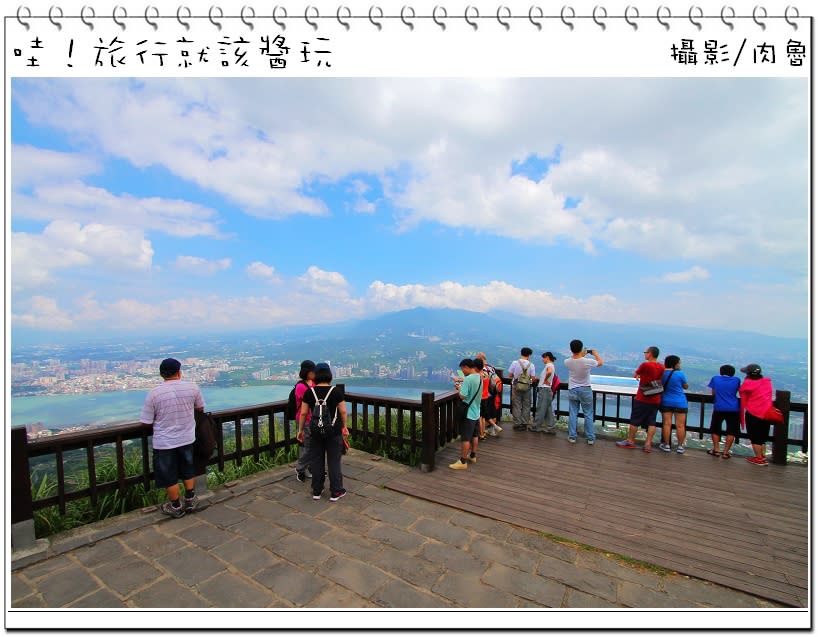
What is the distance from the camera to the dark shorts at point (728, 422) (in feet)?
19.1

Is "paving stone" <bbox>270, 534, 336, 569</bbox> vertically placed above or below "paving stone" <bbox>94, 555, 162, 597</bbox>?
below

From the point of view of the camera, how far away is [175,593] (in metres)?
2.74

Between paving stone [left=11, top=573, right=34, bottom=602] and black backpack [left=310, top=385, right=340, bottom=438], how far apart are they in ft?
A: 8.47

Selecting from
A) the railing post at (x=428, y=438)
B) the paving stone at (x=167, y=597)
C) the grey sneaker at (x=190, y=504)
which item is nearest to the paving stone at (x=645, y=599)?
the railing post at (x=428, y=438)

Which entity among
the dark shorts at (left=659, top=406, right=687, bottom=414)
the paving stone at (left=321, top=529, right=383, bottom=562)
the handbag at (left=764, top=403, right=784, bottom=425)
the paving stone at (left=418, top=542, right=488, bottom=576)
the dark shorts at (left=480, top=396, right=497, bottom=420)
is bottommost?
the paving stone at (left=321, top=529, right=383, bottom=562)

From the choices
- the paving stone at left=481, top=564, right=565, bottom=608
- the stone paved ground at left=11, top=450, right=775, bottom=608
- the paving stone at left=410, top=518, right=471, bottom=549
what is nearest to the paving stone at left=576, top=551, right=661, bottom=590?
the stone paved ground at left=11, top=450, right=775, bottom=608

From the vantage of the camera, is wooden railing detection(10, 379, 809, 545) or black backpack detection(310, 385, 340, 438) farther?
black backpack detection(310, 385, 340, 438)

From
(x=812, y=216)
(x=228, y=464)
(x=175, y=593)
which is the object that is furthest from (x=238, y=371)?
(x=812, y=216)

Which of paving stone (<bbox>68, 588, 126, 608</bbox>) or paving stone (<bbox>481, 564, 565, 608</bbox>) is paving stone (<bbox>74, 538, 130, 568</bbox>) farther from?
paving stone (<bbox>481, 564, 565, 608</bbox>)

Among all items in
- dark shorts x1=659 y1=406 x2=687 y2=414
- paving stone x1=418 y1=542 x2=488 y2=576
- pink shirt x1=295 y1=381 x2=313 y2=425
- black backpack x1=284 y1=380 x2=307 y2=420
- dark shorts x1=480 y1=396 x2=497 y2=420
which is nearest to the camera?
→ paving stone x1=418 y1=542 x2=488 y2=576

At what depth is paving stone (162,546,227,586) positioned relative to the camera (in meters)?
2.92

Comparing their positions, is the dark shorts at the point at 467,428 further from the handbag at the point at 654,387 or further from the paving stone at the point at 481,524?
the handbag at the point at 654,387

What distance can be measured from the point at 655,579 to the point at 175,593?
409 centimetres
